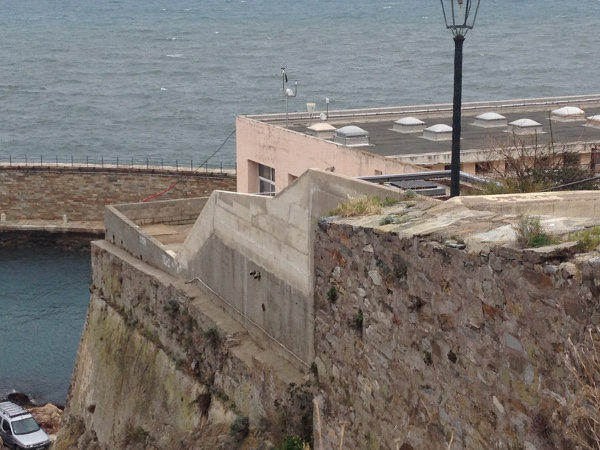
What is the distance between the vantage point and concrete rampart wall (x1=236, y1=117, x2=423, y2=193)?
2341cm

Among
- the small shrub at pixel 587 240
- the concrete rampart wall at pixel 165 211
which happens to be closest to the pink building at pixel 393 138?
the concrete rampart wall at pixel 165 211

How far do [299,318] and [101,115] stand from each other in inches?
2950

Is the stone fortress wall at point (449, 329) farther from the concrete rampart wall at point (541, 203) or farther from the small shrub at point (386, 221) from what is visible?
the small shrub at point (386, 221)

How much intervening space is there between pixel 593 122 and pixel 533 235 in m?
21.2

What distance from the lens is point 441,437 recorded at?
9.05 meters

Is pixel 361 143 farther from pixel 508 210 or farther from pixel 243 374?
pixel 508 210

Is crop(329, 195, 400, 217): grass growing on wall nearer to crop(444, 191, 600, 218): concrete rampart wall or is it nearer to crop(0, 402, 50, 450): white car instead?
crop(444, 191, 600, 218): concrete rampart wall

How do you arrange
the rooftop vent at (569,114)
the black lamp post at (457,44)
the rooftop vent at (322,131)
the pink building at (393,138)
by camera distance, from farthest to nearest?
1. the rooftop vent at (569,114)
2. the rooftop vent at (322,131)
3. the pink building at (393,138)
4. the black lamp post at (457,44)

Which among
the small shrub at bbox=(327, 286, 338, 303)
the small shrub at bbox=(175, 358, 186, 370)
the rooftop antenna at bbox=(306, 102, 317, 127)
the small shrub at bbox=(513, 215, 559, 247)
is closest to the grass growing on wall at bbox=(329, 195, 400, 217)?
the small shrub at bbox=(327, 286, 338, 303)

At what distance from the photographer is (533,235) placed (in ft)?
25.2

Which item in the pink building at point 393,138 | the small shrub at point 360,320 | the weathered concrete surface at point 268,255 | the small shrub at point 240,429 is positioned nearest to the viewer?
the small shrub at point 360,320

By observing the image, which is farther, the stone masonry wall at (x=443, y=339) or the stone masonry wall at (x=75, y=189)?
the stone masonry wall at (x=75, y=189)

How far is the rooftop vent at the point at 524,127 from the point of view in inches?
1054

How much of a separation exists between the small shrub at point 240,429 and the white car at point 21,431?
1485 centimetres
